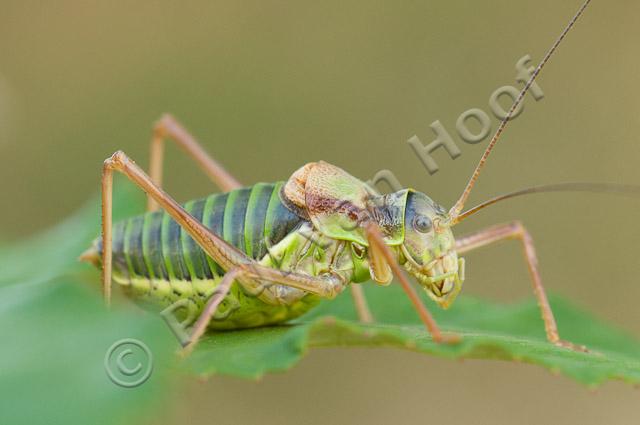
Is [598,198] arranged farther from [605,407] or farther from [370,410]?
[370,410]

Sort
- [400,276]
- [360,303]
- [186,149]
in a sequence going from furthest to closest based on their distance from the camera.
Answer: [186,149] → [360,303] → [400,276]

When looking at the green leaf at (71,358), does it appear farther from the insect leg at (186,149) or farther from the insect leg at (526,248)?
the insect leg at (186,149)

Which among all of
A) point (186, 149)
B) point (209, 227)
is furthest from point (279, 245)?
point (186, 149)

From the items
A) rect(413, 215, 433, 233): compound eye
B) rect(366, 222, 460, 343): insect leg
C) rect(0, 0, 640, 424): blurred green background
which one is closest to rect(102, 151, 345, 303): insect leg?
rect(366, 222, 460, 343): insect leg

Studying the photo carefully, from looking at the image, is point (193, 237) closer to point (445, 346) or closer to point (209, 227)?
point (209, 227)

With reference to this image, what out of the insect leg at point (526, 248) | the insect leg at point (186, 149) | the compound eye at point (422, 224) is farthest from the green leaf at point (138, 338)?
the compound eye at point (422, 224)

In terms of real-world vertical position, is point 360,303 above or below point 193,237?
below

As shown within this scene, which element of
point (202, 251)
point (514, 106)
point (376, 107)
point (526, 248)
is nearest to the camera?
point (514, 106)
